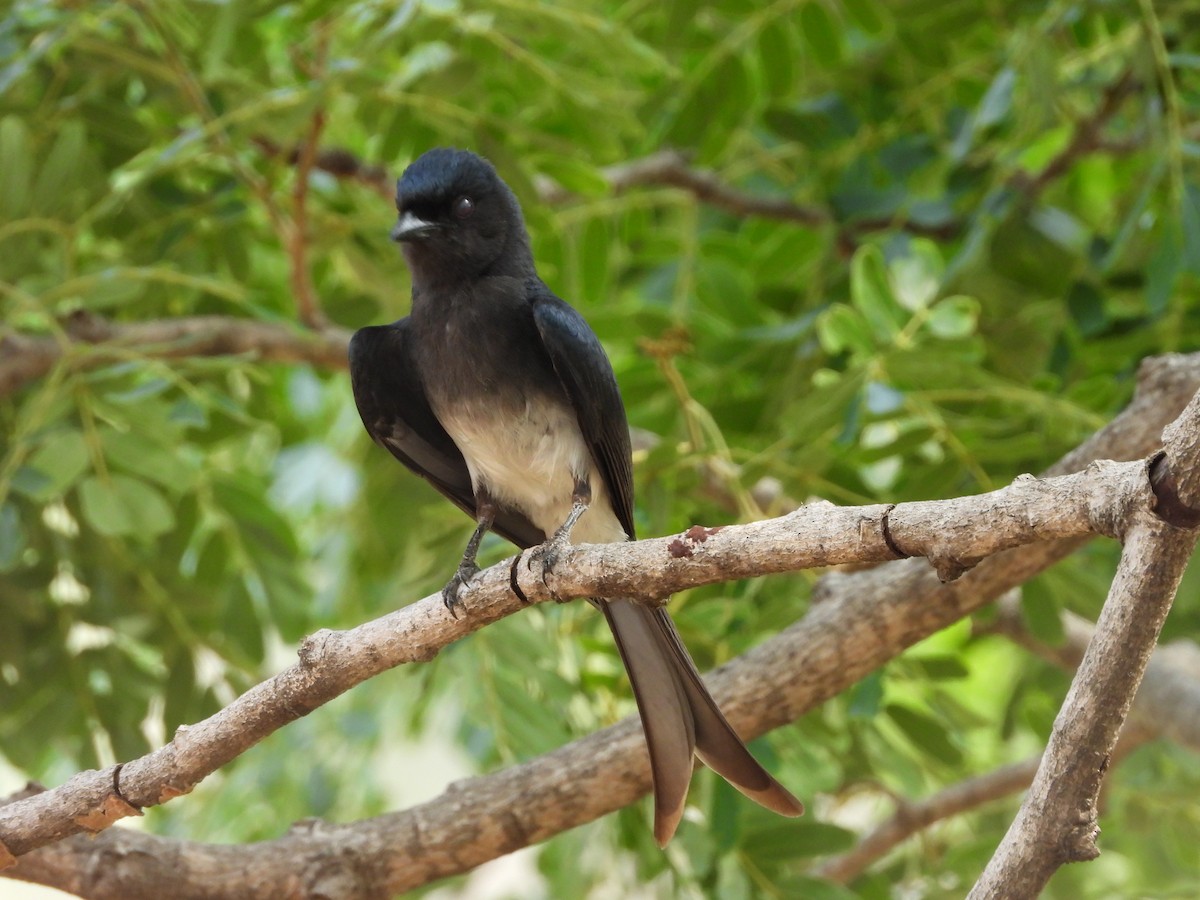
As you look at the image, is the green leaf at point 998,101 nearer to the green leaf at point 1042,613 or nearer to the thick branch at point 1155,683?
the green leaf at point 1042,613

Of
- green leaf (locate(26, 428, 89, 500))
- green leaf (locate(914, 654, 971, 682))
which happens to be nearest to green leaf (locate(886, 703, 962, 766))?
green leaf (locate(914, 654, 971, 682))

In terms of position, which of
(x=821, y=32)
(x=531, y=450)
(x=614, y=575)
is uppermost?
(x=821, y=32)

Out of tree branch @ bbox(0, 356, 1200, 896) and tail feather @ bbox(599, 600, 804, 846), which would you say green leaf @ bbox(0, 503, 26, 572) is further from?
tail feather @ bbox(599, 600, 804, 846)

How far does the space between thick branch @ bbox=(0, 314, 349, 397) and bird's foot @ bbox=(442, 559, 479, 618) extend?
1.08m

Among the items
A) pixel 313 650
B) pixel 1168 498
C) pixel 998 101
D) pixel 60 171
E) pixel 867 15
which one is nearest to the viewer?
pixel 1168 498

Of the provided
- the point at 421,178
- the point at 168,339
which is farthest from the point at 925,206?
the point at 168,339

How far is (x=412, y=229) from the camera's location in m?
3.73

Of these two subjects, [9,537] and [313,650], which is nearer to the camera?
[313,650]

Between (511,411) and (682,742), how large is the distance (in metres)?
1.00

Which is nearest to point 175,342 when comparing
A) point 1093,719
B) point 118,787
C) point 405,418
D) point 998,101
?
point 405,418

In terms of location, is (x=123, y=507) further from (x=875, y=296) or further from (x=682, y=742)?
(x=875, y=296)

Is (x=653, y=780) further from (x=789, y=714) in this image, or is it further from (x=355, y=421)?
(x=355, y=421)

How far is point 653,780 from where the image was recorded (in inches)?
132

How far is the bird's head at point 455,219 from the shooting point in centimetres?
382
